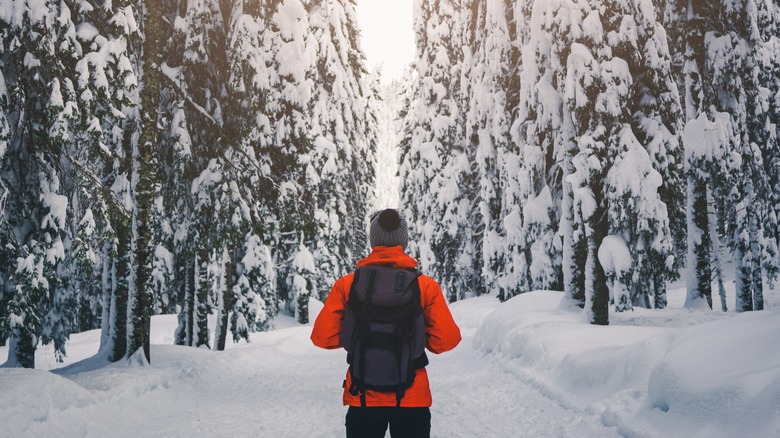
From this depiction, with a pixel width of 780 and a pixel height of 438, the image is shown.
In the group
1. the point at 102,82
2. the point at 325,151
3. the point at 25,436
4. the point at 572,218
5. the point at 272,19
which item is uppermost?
the point at 272,19

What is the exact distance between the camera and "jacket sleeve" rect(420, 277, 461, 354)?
3318 millimetres

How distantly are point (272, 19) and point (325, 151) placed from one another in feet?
23.7

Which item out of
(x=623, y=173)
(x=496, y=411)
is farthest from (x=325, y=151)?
(x=496, y=411)

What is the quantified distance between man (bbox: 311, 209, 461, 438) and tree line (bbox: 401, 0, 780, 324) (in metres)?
9.74

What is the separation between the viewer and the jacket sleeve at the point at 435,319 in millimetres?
3318

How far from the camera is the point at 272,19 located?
13805 mm

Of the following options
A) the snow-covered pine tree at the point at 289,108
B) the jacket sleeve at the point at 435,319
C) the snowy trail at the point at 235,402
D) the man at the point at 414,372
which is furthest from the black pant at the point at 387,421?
the snow-covered pine tree at the point at 289,108

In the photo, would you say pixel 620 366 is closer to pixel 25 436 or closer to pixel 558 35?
pixel 25 436

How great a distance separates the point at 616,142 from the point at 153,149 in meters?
9.81

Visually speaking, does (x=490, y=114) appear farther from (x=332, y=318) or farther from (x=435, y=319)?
(x=332, y=318)

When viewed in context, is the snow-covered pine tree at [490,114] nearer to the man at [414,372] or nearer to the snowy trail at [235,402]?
the snowy trail at [235,402]

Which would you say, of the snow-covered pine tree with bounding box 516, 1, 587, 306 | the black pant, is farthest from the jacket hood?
the snow-covered pine tree with bounding box 516, 1, 587, 306

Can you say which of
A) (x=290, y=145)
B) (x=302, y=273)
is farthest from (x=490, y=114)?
(x=302, y=273)

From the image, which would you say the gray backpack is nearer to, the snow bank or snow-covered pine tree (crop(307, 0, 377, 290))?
the snow bank
